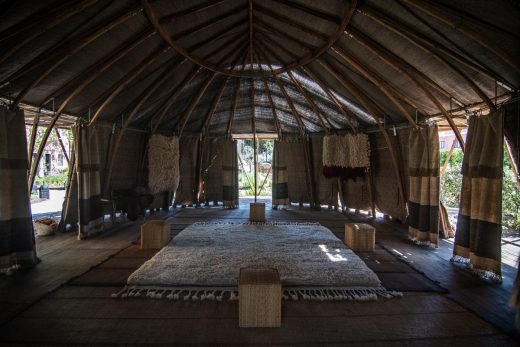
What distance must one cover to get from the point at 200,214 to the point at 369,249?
448 centimetres

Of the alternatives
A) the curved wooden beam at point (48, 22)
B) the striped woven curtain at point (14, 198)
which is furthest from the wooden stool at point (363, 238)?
the striped woven curtain at point (14, 198)

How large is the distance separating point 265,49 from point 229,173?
4286 mm

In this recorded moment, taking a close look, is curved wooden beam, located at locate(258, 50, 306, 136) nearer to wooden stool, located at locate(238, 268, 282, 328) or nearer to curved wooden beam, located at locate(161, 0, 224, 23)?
curved wooden beam, located at locate(161, 0, 224, 23)

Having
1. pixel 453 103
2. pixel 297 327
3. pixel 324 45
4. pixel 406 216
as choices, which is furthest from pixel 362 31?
pixel 406 216

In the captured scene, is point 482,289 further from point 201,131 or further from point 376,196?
point 201,131

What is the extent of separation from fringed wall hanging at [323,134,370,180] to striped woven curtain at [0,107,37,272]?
6.19 m

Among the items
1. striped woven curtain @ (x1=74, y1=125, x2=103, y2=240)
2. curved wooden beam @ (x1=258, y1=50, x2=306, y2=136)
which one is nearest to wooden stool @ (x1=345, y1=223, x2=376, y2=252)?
curved wooden beam @ (x1=258, y1=50, x2=306, y2=136)

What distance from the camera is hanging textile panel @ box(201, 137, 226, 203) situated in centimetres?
894

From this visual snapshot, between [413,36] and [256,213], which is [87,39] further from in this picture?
[256,213]

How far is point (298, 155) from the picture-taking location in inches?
351

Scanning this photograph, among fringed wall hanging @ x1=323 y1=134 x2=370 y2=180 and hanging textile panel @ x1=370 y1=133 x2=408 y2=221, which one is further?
fringed wall hanging @ x1=323 y1=134 x2=370 y2=180

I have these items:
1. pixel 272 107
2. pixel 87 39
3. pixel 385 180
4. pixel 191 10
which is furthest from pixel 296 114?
pixel 87 39

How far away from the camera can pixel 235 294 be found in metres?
3.09

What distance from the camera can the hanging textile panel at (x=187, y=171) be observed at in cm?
872
